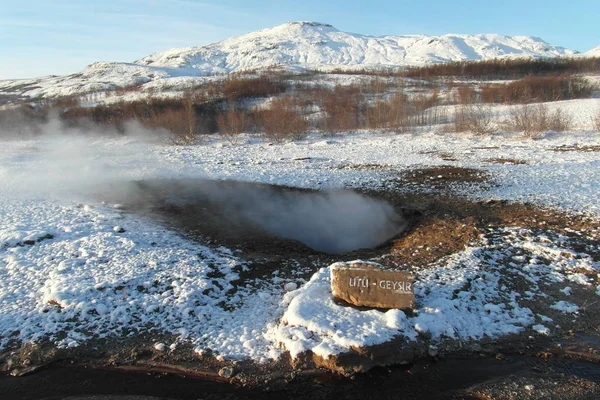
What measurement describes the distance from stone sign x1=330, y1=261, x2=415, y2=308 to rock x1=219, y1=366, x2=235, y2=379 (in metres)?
2.11

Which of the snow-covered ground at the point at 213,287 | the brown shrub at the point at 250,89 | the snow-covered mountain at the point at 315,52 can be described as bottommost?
the snow-covered ground at the point at 213,287

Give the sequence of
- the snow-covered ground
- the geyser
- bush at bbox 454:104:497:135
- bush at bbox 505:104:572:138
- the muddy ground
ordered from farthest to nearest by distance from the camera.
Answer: bush at bbox 454:104:497:135, bush at bbox 505:104:572:138, the geyser, the snow-covered ground, the muddy ground

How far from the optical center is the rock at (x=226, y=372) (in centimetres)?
512

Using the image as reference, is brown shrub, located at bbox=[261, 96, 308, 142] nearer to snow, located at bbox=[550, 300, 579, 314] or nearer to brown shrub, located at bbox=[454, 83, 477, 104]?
brown shrub, located at bbox=[454, 83, 477, 104]

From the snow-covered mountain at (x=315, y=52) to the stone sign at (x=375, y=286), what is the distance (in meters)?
93.1

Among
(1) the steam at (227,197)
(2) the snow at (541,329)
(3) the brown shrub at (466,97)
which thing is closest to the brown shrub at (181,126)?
(1) the steam at (227,197)

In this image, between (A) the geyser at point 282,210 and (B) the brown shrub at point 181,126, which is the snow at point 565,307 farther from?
(B) the brown shrub at point 181,126

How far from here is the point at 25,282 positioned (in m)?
7.13

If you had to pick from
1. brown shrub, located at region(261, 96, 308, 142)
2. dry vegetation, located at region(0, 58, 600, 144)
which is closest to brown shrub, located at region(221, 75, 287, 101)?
dry vegetation, located at region(0, 58, 600, 144)

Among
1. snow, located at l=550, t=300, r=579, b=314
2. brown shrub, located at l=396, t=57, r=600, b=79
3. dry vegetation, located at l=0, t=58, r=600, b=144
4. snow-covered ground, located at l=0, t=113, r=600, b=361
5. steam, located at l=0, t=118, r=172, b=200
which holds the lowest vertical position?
snow, located at l=550, t=300, r=579, b=314

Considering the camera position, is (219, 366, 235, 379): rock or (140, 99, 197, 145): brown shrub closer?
(219, 366, 235, 379): rock

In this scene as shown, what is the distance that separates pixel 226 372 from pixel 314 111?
119 ft

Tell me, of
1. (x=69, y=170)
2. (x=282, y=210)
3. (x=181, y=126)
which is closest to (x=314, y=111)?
(x=181, y=126)

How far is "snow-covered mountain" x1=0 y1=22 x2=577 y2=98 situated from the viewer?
104 meters
